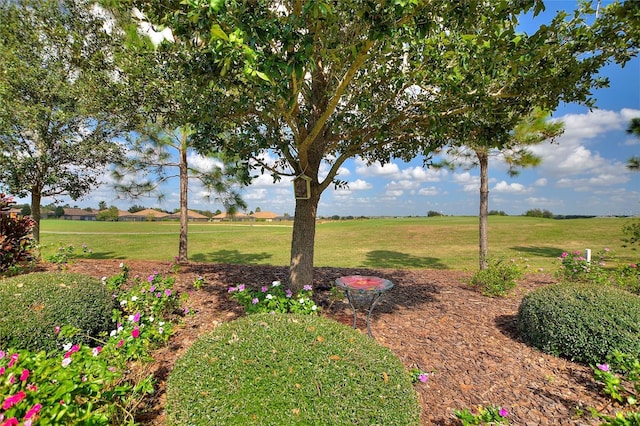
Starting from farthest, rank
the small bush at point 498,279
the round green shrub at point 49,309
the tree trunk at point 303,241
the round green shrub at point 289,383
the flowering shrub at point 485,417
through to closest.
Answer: the small bush at point 498,279 < the tree trunk at point 303,241 < the round green shrub at point 49,309 < the flowering shrub at point 485,417 < the round green shrub at point 289,383

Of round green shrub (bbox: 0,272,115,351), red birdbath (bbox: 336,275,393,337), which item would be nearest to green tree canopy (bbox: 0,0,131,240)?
round green shrub (bbox: 0,272,115,351)

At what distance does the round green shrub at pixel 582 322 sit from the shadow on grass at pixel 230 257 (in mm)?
9303

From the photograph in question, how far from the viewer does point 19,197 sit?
24.4 feet

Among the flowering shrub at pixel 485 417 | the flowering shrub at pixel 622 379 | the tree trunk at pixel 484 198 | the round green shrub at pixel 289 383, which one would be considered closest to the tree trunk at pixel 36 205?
the round green shrub at pixel 289 383

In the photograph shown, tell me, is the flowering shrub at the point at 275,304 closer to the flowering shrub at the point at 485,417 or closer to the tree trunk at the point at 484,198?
the flowering shrub at the point at 485,417

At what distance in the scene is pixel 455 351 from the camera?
11.6ft

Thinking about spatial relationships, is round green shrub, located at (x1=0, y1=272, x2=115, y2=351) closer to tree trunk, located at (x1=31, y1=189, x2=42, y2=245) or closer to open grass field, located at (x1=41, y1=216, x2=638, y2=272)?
tree trunk, located at (x1=31, y1=189, x2=42, y2=245)

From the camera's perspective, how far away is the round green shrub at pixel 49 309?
2943 millimetres

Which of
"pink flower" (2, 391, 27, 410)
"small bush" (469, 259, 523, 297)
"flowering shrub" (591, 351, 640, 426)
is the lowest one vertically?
"flowering shrub" (591, 351, 640, 426)

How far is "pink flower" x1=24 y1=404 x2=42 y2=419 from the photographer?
51.0 inches

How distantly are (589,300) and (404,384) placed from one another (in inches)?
117

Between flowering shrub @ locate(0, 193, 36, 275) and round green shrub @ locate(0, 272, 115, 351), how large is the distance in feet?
8.74

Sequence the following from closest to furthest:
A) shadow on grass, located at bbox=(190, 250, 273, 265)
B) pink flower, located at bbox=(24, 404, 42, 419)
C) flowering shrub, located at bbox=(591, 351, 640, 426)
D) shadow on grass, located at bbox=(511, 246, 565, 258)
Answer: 1. pink flower, located at bbox=(24, 404, 42, 419)
2. flowering shrub, located at bbox=(591, 351, 640, 426)
3. shadow on grass, located at bbox=(190, 250, 273, 265)
4. shadow on grass, located at bbox=(511, 246, 565, 258)

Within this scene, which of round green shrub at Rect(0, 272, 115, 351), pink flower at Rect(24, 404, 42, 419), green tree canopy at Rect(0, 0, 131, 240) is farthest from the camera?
green tree canopy at Rect(0, 0, 131, 240)
